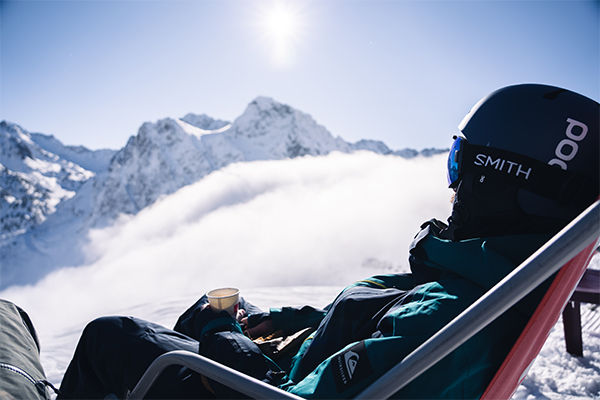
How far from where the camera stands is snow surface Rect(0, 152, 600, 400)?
412 cm

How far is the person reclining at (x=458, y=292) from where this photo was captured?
0.88m

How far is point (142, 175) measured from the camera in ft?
376

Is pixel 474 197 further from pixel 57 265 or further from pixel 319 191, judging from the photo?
pixel 57 265

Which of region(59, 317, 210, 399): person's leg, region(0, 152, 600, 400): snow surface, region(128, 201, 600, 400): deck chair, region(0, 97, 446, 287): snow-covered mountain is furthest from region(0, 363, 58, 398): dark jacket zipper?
region(0, 97, 446, 287): snow-covered mountain

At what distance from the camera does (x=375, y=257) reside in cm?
2044

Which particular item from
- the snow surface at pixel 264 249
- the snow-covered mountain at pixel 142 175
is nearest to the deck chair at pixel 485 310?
the snow surface at pixel 264 249

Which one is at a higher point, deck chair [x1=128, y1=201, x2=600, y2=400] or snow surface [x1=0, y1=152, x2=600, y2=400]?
deck chair [x1=128, y1=201, x2=600, y2=400]

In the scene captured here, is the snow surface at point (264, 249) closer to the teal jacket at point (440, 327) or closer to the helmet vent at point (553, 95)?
the teal jacket at point (440, 327)

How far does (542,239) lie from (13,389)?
1746 mm

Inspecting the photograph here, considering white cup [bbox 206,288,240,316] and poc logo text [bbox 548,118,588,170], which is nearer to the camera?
poc logo text [bbox 548,118,588,170]

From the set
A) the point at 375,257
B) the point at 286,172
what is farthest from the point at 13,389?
the point at 286,172

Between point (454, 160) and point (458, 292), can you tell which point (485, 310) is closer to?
point (458, 292)

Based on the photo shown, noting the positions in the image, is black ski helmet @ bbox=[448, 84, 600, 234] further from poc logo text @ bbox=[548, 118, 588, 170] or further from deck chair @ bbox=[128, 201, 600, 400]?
deck chair @ bbox=[128, 201, 600, 400]

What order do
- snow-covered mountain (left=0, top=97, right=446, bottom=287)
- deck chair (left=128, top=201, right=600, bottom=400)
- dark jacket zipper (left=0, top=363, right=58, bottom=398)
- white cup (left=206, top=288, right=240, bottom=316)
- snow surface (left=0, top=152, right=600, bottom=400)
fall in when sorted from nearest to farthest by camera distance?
deck chair (left=128, top=201, right=600, bottom=400), dark jacket zipper (left=0, top=363, right=58, bottom=398), white cup (left=206, top=288, right=240, bottom=316), snow surface (left=0, top=152, right=600, bottom=400), snow-covered mountain (left=0, top=97, right=446, bottom=287)
